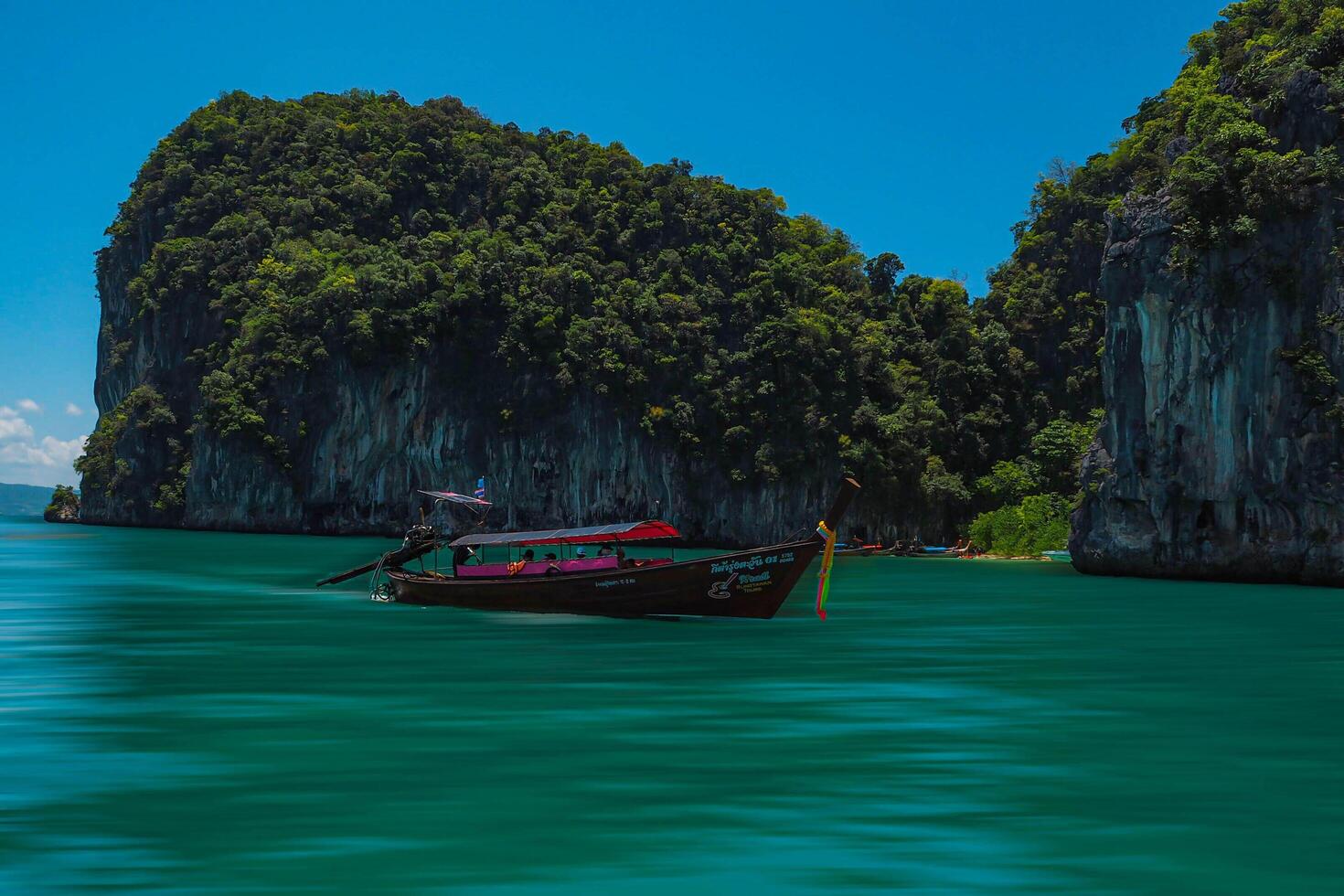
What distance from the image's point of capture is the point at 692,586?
24.9 m

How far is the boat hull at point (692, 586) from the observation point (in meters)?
24.7

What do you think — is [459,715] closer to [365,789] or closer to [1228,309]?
[365,789]

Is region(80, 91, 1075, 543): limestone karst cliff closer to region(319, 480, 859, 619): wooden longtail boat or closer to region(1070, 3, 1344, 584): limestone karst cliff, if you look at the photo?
region(1070, 3, 1344, 584): limestone karst cliff

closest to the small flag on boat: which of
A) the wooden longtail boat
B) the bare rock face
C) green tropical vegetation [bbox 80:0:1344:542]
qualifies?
the wooden longtail boat

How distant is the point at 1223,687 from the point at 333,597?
22.6m

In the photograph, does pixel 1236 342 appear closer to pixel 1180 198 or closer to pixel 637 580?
pixel 1180 198

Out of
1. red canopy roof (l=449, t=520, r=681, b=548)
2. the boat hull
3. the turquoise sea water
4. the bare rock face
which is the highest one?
the bare rock face

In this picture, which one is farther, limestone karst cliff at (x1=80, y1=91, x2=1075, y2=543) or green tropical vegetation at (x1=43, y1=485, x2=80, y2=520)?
green tropical vegetation at (x1=43, y1=485, x2=80, y2=520)

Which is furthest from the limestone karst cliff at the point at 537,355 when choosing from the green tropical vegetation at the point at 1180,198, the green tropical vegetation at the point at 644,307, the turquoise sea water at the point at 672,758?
the turquoise sea water at the point at 672,758

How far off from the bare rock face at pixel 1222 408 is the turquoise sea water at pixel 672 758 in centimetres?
1432

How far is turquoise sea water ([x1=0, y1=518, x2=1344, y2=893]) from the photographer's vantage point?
8.89 meters

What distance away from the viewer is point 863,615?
2745 cm

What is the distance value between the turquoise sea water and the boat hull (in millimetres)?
512

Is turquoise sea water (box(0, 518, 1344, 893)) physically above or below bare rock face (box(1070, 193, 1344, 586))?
below
